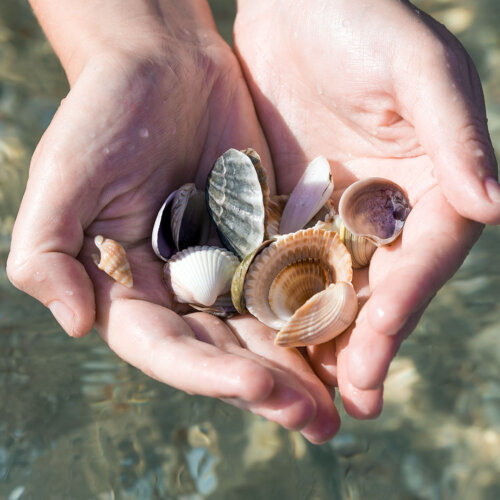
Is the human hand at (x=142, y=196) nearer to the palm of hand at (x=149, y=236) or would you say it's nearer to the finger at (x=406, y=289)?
the palm of hand at (x=149, y=236)

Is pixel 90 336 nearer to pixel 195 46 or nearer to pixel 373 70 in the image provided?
pixel 195 46

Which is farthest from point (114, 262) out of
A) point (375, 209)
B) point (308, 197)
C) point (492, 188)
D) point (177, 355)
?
point (492, 188)

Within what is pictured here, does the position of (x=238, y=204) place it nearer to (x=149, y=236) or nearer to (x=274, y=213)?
(x=274, y=213)

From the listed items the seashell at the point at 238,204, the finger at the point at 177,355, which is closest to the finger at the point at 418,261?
the finger at the point at 177,355

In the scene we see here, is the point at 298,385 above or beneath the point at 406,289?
beneath

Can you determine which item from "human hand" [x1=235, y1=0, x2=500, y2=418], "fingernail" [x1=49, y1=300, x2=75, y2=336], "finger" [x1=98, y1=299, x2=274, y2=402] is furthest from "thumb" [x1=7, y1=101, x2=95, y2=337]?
"human hand" [x1=235, y1=0, x2=500, y2=418]

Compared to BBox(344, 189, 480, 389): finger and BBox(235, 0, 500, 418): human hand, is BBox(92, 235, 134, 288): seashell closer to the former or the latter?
BBox(235, 0, 500, 418): human hand

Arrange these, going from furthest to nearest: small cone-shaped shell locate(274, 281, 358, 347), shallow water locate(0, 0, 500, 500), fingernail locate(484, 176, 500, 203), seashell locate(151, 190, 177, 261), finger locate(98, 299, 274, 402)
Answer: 1. shallow water locate(0, 0, 500, 500)
2. seashell locate(151, 190, 177, 261)
3. small cone-shaped shell locate(274, 281, 358, 347)
4. fingernail locate(484, 176, 500, 203)
5. finger locate(98, 299, 274, 402)
